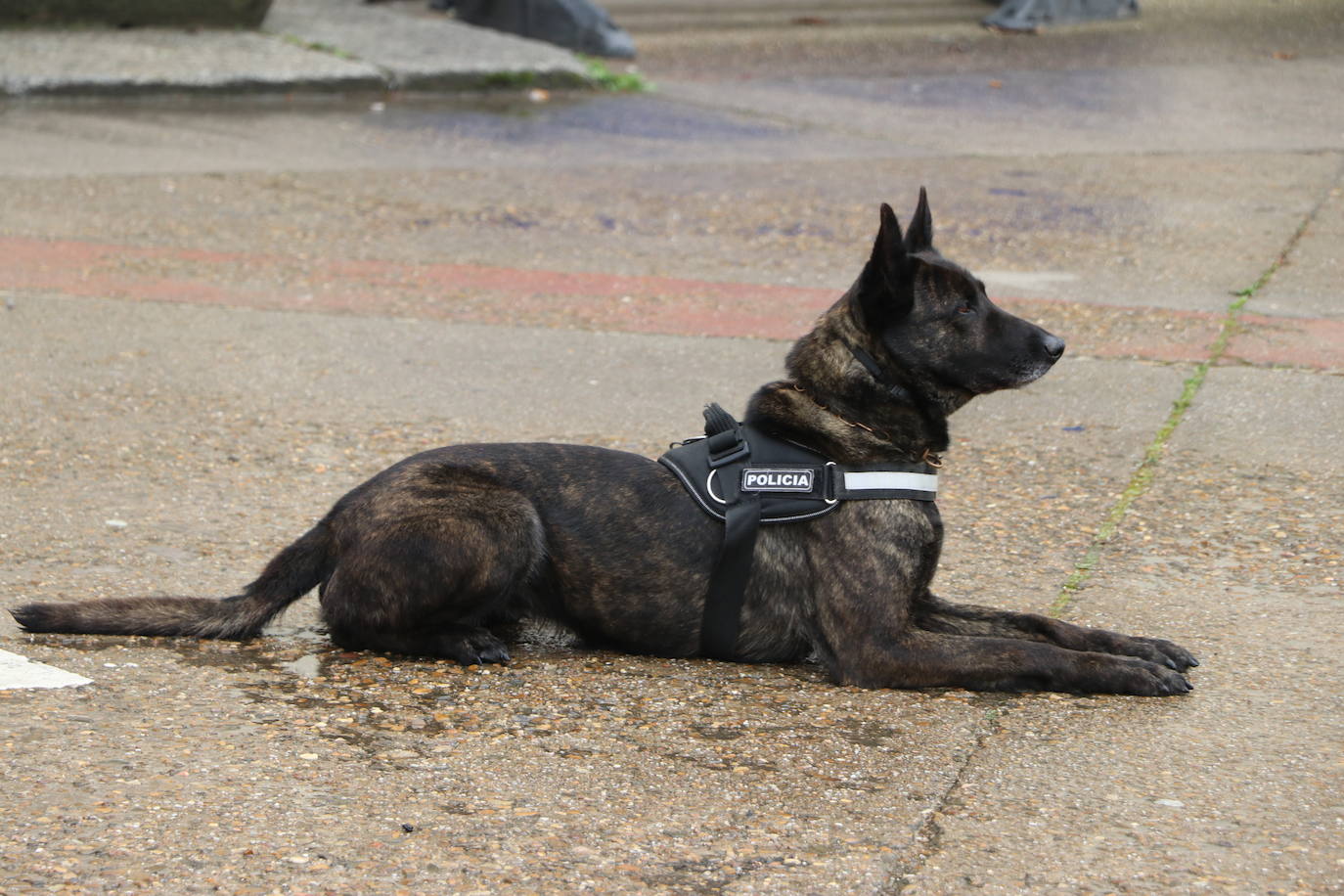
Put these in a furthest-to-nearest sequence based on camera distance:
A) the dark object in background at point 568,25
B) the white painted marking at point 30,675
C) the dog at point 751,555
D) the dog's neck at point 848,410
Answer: the dark object in background at point 568,25, the dog's neck at point 848,410, the dog at point 751,555, the white painted marking at point 30,675

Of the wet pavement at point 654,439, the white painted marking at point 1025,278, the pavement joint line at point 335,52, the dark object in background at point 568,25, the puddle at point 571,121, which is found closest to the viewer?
the wet pavement at point 654,439

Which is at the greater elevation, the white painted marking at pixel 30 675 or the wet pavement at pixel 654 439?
the wet pavement at pixel 654 439

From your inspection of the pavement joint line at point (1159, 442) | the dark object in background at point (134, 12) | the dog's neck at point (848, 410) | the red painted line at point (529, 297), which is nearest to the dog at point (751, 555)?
the dog's neck at point (848, 410)

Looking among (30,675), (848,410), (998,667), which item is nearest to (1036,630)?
(998,667)

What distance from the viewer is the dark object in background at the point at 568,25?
14781 millimetres

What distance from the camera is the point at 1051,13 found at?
635 inches

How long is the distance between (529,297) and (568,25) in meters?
7.15

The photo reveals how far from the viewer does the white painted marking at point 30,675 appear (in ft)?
13.7

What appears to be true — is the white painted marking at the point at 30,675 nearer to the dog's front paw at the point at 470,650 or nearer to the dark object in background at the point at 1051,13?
the dog's front paw at the point at 470,650

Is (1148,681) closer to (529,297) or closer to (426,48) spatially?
(529,297)

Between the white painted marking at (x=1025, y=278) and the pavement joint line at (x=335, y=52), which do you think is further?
the pavement joint line at (x=335, y=52)

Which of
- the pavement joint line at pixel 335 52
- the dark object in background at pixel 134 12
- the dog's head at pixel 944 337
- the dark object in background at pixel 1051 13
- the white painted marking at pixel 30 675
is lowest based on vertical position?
the white painted marking at pixel 30 675

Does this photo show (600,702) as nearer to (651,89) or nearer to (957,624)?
(957,624)

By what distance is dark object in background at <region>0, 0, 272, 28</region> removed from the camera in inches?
515
